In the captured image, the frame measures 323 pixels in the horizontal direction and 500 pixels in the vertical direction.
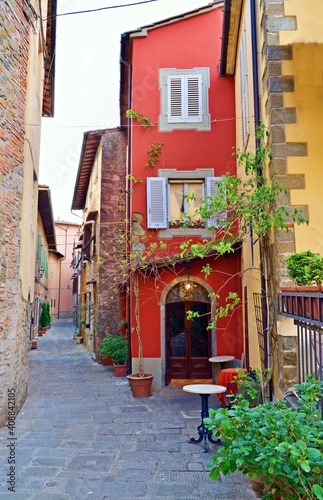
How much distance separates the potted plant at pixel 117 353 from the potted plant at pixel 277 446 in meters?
8.25

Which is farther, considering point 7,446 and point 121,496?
point 7,446

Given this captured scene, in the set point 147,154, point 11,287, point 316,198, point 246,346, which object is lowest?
point 246,346

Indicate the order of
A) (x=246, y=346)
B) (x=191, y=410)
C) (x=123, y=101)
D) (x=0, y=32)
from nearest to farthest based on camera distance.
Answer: (x=0, y=32), (x=191, y=410), (x=246, y=346), (x=123, y=101)

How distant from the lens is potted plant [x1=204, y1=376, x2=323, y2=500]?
1985 mm

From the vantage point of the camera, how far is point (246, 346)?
8.18 m

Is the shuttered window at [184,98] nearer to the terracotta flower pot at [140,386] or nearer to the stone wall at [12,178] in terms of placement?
the stone wall at [12,178]

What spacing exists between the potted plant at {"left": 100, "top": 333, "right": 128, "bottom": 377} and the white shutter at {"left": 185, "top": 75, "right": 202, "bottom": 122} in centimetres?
600

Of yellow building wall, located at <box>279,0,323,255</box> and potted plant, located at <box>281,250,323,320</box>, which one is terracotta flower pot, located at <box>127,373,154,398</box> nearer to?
yellow building wall, located at <box>279,0,323,255</box>

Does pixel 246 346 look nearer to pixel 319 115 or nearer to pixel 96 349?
pixel 319 115

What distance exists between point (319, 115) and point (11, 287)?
16.5 feet

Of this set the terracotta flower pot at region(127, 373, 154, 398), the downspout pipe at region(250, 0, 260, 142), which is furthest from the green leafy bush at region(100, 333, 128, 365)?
the downspout pipe at region(250, 0, 260, 142)

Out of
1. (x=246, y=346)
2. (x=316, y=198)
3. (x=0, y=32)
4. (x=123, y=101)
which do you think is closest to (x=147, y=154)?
Result: (x=123, y=101)

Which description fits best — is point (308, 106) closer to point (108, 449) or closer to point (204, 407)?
point (204, 407)

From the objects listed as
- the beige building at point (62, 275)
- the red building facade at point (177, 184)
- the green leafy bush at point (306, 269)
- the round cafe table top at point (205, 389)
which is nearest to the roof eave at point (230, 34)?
the red building facade at point (177, 184)
